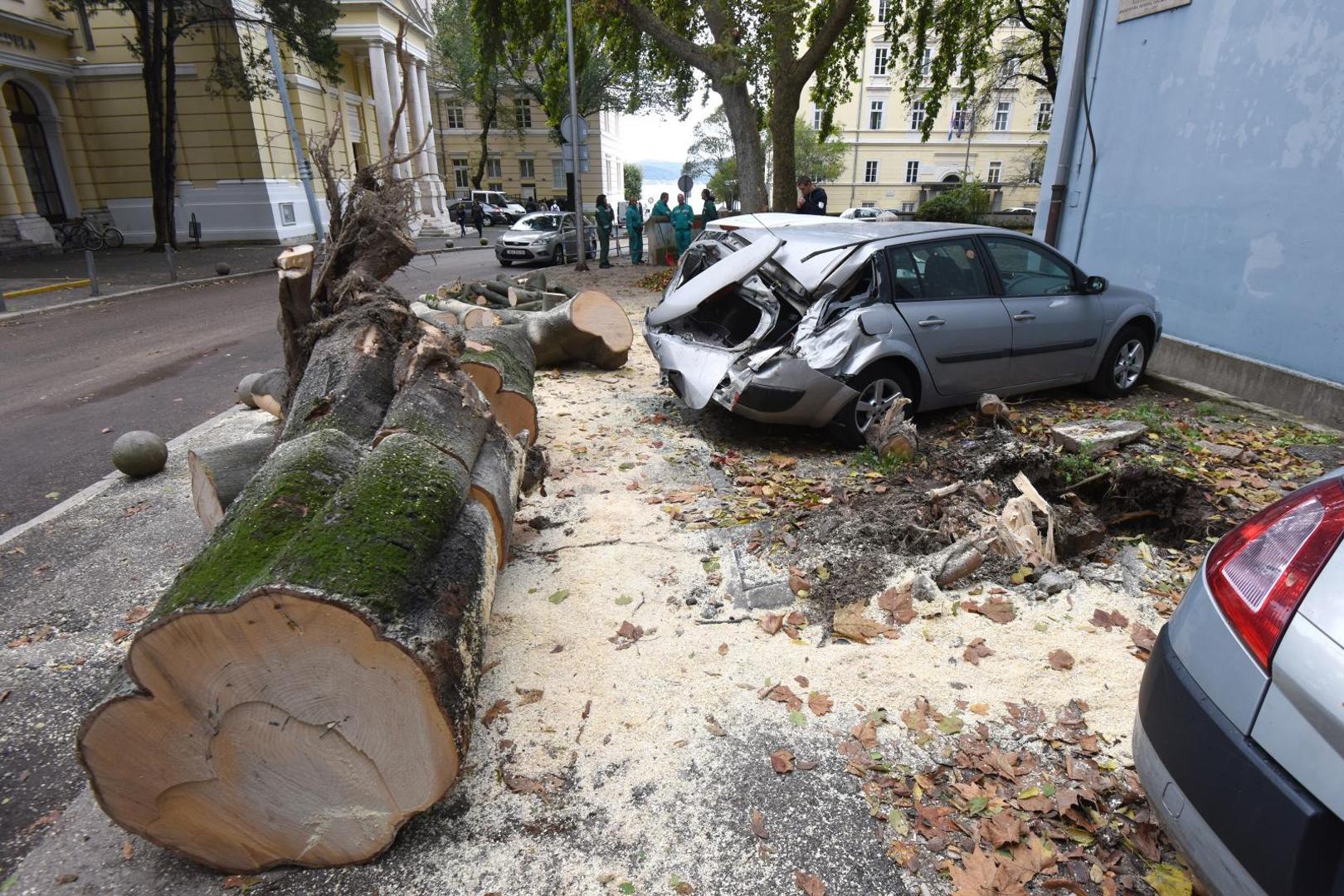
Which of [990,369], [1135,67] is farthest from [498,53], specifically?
[990,369]

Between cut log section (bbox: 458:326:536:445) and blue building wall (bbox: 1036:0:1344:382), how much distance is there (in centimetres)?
669

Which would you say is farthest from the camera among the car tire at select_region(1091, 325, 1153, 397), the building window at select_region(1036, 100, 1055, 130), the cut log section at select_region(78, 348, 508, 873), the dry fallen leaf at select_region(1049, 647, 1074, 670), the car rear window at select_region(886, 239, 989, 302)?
the building window at select_region(1036, 100, 1055, 130)

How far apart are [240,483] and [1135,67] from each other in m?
9.57

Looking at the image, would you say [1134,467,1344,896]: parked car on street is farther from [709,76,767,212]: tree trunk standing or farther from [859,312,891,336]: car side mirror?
[709,76,767,212]: tree trunk standing

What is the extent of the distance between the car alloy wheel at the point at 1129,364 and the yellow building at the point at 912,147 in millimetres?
55794

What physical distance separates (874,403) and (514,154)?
5798 cm

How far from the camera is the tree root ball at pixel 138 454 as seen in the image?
5.32 metres

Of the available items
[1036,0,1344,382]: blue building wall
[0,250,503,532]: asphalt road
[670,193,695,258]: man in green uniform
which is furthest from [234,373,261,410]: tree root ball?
[670,193,695,258]: man in green uniform

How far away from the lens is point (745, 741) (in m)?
2.78

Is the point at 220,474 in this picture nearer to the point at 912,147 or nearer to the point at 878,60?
the point at 878,60

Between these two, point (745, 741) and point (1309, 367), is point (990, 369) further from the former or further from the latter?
point (745, 741)

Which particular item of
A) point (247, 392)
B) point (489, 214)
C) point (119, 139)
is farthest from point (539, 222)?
point (489, 214)

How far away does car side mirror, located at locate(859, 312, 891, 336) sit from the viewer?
17.5 feet

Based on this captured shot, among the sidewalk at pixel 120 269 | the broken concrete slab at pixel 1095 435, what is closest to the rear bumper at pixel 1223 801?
the broken concrete slab at pixel 1095 435
